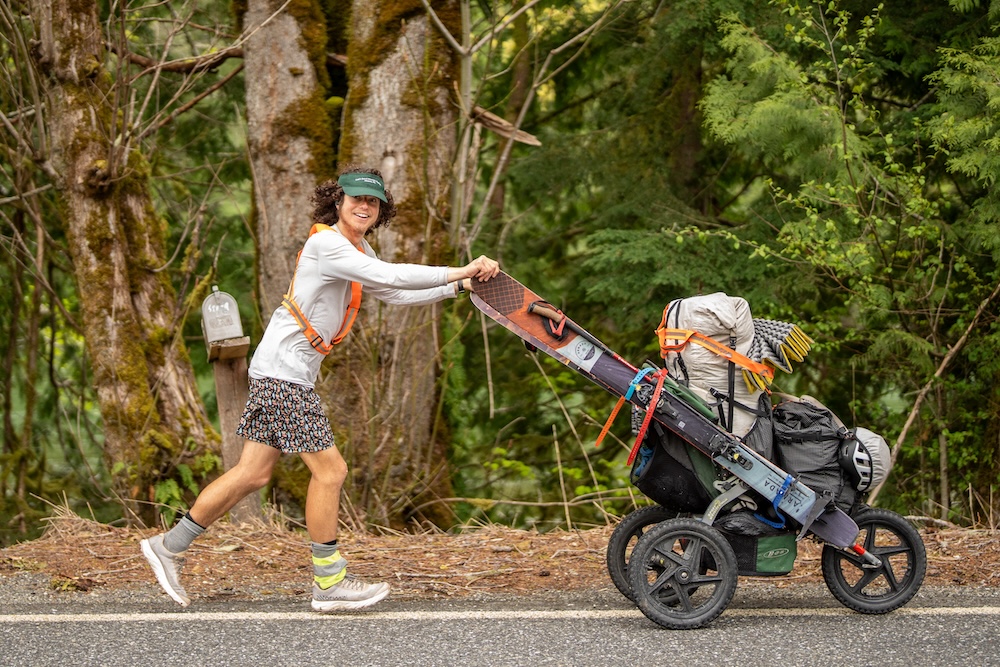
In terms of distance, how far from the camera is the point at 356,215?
476cm

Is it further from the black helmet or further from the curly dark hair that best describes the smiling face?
the black helmet

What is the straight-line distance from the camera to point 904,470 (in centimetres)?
973

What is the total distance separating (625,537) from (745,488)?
0.62m

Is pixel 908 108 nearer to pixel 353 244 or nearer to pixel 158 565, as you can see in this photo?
pixel 353 244

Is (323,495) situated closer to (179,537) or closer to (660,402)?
(179,537)

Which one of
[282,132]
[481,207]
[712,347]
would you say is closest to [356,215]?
[712,347]

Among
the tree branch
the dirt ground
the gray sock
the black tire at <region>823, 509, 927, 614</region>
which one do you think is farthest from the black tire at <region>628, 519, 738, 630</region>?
the tree branch

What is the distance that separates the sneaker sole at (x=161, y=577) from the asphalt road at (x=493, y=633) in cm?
6

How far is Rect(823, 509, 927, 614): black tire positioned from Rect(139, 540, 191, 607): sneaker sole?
112 inches

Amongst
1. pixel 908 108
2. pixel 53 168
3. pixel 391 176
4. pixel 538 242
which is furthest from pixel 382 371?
pixel 538 242

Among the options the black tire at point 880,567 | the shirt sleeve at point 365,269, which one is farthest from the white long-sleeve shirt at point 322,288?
the black tire at point 880,567

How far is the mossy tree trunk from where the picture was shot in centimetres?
750

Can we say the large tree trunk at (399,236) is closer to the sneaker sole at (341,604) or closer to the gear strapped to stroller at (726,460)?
the sneaker sole at (341,604)

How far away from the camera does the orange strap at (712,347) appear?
4492 mm
